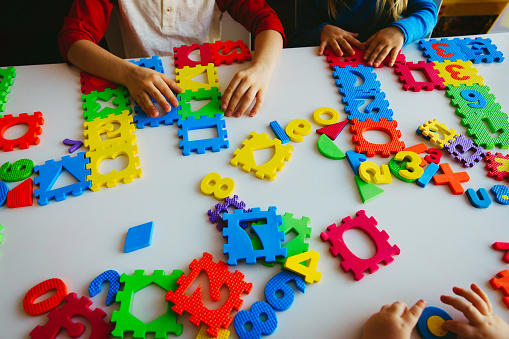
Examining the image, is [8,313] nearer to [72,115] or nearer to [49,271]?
[49,271]

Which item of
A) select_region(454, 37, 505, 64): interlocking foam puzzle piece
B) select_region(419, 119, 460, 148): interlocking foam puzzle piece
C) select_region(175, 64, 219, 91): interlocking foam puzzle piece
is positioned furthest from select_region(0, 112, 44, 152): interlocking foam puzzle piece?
select_region(454, 37, 505, 64): interlocking foam puzzle piece

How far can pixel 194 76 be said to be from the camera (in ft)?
3.08

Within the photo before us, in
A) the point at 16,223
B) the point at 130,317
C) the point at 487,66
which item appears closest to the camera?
the point at 130,317

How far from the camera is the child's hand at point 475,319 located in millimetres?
505

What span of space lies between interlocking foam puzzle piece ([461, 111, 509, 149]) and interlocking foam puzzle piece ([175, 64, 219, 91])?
618mm

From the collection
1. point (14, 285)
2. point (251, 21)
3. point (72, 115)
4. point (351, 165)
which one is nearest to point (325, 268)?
Answer: point (351, 165)

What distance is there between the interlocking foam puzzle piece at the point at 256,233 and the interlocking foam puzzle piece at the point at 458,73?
0.62 metres

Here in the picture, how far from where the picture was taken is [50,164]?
74 centimetres

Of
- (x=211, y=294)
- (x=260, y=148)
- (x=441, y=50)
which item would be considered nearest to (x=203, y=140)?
(x=260, y=148)

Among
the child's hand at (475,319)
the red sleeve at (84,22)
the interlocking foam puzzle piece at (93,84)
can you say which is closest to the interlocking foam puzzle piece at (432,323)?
the child's hand at (475,319)

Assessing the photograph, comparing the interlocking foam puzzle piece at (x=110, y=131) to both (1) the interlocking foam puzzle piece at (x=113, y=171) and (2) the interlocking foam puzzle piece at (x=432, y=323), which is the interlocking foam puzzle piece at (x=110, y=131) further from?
(2) the interlocking foam puzzle piece at (x=432, y=323)

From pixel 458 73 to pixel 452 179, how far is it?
382 millimetres

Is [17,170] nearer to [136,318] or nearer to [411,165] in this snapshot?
[136,318]

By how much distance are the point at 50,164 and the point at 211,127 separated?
1.17ft
